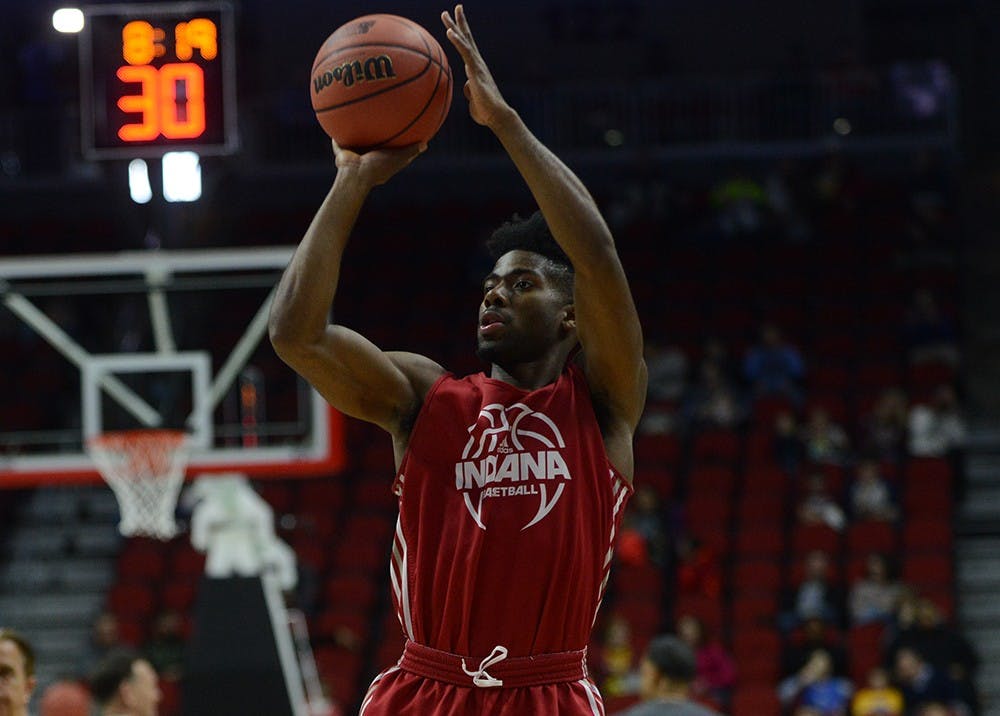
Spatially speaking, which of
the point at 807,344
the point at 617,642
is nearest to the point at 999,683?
the point at 617,642

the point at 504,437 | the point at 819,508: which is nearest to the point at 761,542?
the point at 819,508

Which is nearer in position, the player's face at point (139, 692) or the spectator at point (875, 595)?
the player's face at point (139, 692)

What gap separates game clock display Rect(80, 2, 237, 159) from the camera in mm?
7531

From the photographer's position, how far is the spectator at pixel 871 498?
12.7 metres

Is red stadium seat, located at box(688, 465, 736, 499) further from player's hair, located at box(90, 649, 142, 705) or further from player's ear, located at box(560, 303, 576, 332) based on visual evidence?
player's ear, located at box(560, 303, 576, 332)

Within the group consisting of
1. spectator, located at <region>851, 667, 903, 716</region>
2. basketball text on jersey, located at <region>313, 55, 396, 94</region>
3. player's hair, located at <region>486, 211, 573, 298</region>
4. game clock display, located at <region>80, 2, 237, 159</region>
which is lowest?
spectator, located at <region>851, 667, 903, 716</region>

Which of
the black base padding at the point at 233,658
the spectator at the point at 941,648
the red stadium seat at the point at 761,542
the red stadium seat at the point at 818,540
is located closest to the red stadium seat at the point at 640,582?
the red stadium seat at the point at 761,542

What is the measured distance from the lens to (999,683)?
12.2 metres

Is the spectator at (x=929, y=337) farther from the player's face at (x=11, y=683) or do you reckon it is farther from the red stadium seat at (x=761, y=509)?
the player's face at (x=11, y=683)

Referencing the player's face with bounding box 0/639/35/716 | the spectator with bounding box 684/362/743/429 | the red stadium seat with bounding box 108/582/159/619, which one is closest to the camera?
the player's face with bounding box 0/639/35/716

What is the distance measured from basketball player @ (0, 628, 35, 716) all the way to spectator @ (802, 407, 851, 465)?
9638 millimetres

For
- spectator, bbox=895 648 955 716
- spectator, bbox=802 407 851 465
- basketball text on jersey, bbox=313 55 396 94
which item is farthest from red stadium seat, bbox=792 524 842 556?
basketball text on jersey, bbox=313 55 396 94

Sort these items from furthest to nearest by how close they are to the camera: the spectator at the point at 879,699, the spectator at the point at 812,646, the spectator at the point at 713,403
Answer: the spectator at the point at 713,403 < the spectator at the point at 812,646 < the spectator at the point at 879,699

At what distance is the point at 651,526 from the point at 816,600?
1401 millimetres
